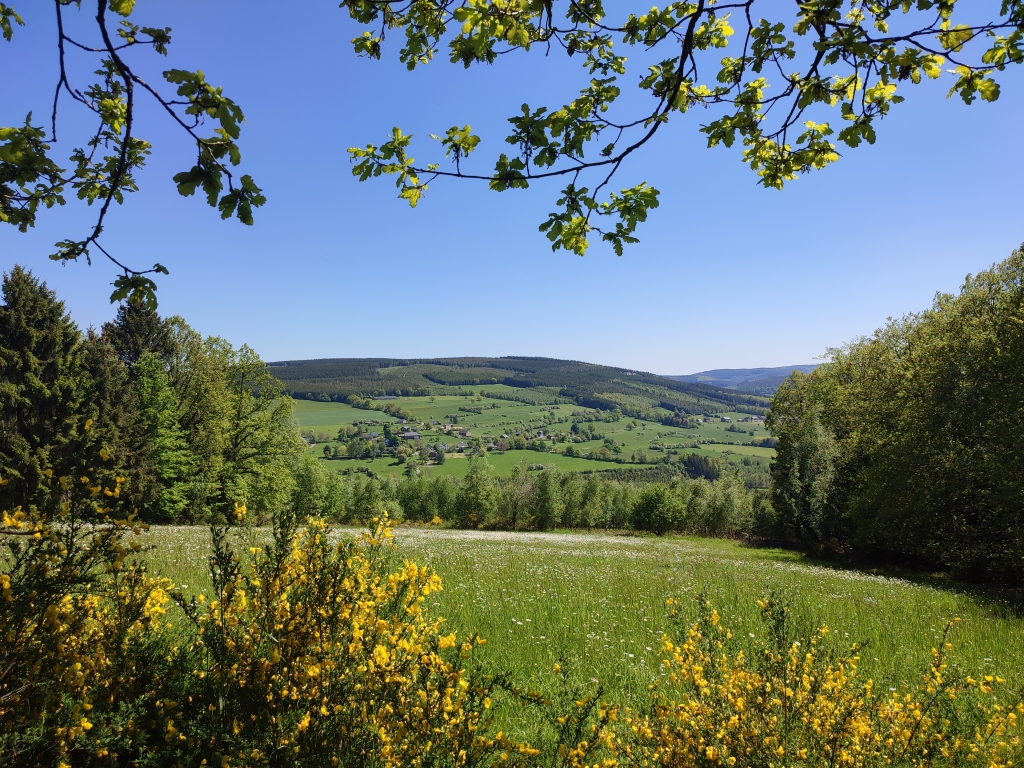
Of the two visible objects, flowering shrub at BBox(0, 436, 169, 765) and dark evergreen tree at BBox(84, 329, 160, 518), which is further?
dark evergreen tree at BBox(84, 329, 160, 518)

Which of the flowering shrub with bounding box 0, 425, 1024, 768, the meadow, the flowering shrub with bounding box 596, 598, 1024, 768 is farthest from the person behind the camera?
the meadow

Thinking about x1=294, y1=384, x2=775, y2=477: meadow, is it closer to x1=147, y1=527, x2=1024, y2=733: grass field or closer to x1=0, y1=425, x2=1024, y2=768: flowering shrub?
x1=147, y1=527, x2=1024, y2=733: grass field

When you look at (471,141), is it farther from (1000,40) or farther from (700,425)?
(700,425)

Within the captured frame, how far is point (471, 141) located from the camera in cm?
319

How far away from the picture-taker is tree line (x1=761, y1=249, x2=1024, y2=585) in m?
15.9

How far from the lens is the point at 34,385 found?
21.1 metres

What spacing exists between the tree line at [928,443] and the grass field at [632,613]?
19.9 ft

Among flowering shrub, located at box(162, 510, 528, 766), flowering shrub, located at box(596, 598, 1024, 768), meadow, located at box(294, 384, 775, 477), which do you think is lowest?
meadow, located at box(294, 384, 775, 477)

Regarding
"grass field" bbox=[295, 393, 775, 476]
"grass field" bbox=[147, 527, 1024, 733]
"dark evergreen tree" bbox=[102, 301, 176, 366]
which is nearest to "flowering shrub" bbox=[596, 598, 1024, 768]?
"grass field" bbox=[147, 527, 1024, 733]

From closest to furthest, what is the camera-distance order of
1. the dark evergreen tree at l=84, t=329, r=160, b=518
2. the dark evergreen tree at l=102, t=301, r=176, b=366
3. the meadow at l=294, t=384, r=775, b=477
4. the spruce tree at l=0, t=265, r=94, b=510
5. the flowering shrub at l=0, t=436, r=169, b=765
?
the flowering shrub at l=0, t=436, r=169, b=765
the spruce tree at l=0, t=265, r=94, b=510
the dark evergreen tree at l=84, t=329, r=160, b=518
the dark evergreen tree at l=102, t=301, r=176, b=366
the meadow at l=294, t=384, r=775, b=477

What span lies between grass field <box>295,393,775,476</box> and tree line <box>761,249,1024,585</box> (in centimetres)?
6055

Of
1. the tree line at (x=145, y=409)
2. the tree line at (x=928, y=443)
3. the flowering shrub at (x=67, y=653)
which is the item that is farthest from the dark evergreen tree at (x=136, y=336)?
the tree line at (x=928, y=443)

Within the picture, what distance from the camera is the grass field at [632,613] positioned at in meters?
6.04

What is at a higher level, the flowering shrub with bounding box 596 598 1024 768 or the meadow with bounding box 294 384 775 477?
the flowering shrub with bounding box 596 598 1024 768
